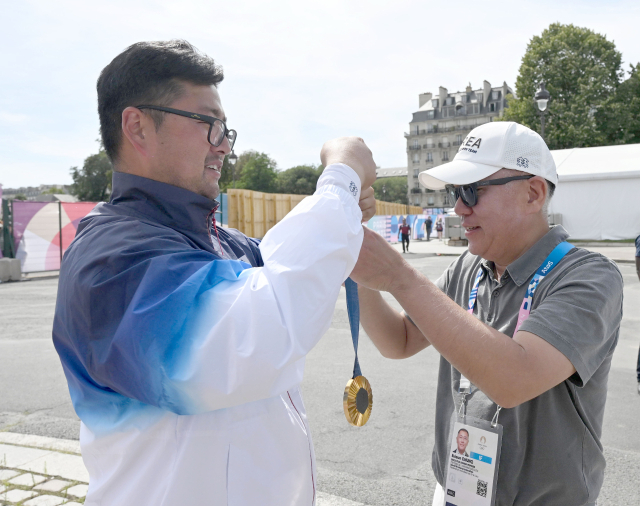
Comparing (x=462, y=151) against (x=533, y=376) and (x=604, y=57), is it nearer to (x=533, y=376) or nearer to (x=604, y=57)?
(x=533, y=376)

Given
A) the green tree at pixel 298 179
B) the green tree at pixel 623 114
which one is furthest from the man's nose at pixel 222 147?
the green tree at pixel 298 179

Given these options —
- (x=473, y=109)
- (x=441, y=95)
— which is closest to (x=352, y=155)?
(x=473, y=109)

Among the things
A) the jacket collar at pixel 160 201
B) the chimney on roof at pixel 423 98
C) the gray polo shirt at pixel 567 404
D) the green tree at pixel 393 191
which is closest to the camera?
the jacket collar at pixel 160 201

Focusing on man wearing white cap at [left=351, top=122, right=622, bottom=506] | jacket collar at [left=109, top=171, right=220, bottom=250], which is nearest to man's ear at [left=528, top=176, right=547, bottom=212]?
man wearing white cap at [left=351, top=122, right=622, bottom=506]

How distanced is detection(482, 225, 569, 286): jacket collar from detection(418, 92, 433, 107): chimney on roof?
111m

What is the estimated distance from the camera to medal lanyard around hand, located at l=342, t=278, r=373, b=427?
5.98 ft

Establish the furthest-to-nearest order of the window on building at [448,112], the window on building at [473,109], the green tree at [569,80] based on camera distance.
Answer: the window on building at [448,112] < the window on building at [473,109] < the green tree at [569,80]

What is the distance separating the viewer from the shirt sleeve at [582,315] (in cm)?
167

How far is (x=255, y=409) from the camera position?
1.44m

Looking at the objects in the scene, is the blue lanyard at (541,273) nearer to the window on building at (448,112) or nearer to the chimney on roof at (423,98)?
the window on building at (448,112)

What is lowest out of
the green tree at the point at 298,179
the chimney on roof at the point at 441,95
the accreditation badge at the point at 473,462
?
the accreditation badge at the point at 473,462

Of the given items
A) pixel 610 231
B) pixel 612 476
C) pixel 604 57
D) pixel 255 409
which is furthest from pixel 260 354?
pixel 604 57

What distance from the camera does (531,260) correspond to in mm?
2004

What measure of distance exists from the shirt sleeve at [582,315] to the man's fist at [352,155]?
73 centimetres
